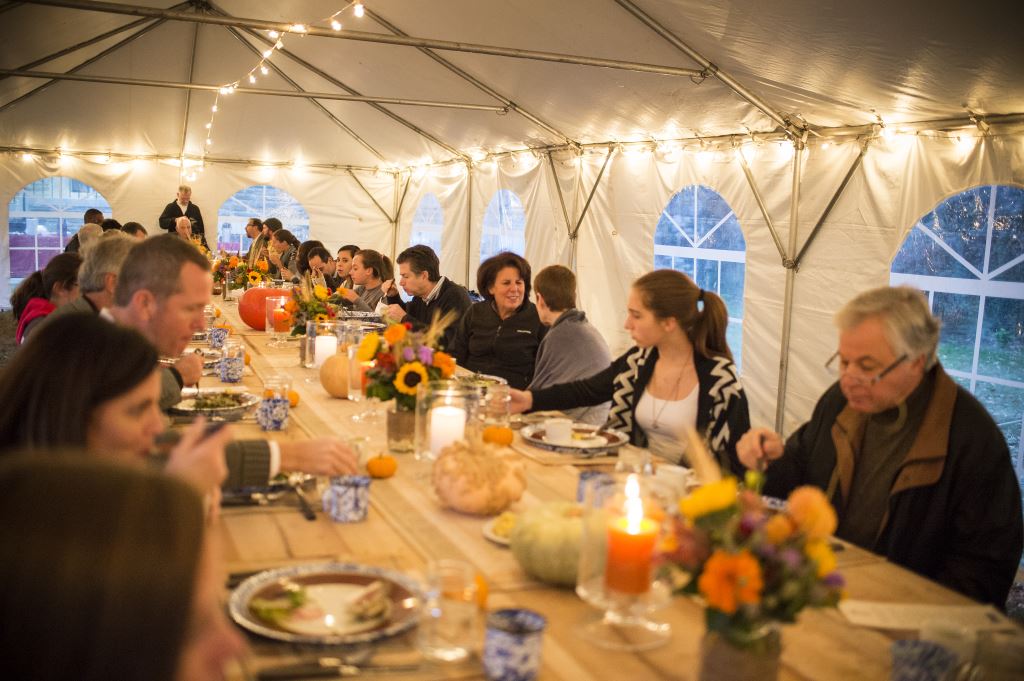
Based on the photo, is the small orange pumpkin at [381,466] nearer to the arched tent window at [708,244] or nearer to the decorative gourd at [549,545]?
the decorative gourd at [549,545]

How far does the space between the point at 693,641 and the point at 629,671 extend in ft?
0.59

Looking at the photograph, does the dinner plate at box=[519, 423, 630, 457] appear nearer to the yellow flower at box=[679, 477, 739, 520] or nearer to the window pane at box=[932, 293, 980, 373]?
the yellow flower at box=[679, 477, 739, 520]

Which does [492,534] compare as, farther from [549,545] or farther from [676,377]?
[676,377]

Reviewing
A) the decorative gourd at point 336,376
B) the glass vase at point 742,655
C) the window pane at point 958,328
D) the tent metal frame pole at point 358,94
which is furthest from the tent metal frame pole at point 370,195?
the glass vase at point 742,655

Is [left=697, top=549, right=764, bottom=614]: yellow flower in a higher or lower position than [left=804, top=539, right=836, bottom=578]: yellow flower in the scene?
lower

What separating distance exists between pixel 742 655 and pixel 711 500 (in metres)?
0.24

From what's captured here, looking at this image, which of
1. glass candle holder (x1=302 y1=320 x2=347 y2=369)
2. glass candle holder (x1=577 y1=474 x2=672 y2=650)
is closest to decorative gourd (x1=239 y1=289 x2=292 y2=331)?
glass candle holder (x1=302 y1=320 x2=347 y2=369)

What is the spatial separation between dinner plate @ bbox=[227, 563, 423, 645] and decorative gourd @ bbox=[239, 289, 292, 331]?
421 centimetres

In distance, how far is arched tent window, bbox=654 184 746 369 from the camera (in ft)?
24.6

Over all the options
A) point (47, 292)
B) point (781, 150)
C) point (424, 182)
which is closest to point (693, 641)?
point (47, 292)

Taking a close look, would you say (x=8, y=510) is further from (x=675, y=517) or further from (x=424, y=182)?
(x=424, y=182)

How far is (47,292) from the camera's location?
462 cm

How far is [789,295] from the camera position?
633 centimetres

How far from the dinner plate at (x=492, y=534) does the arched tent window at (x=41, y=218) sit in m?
14.6
